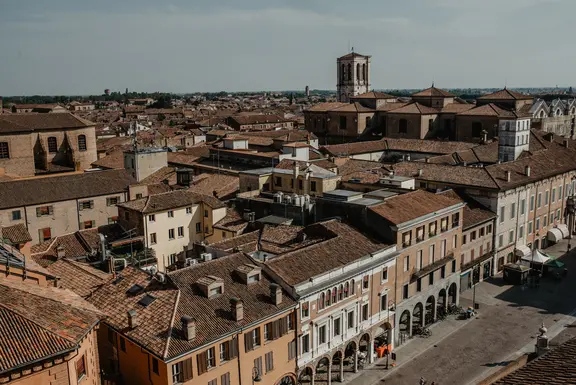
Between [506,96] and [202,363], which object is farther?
[506,96]

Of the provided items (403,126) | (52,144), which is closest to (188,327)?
(52,144)

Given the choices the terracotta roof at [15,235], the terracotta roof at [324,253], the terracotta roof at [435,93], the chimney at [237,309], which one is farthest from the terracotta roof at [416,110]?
the chimney at [237,309]

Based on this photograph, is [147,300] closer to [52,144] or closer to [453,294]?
[453,294]

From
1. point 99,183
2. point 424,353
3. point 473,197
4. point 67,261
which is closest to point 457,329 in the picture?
point 424,353

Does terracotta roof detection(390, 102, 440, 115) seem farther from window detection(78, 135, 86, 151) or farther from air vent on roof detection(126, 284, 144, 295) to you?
air vent on roof detection(126, 284, 144, 295)

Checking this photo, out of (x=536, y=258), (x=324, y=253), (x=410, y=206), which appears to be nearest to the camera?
(x=324, y=253)

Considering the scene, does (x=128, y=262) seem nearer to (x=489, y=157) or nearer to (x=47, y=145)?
(x=47, y=145)
